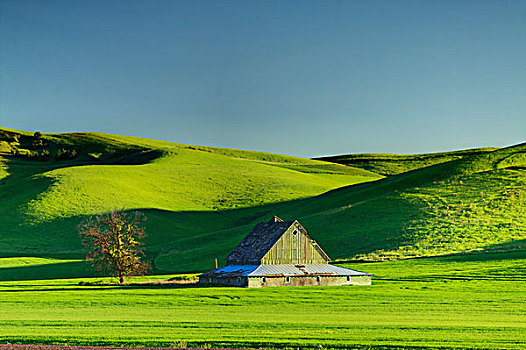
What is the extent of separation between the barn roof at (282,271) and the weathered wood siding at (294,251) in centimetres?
75

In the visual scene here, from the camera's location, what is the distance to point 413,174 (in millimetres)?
116188

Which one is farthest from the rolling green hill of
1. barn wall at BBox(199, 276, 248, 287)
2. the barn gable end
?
barn wall at BBox(199, 276, 248, 287)

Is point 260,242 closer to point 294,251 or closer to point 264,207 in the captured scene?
point 294,251

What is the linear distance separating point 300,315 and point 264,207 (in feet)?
335

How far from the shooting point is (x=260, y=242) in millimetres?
58250

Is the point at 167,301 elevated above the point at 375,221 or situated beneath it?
situated beneath

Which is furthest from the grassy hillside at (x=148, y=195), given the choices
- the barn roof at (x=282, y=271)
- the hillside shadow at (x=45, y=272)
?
the barn roof at (x=282, y=271)

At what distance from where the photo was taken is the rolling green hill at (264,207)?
77688 mm

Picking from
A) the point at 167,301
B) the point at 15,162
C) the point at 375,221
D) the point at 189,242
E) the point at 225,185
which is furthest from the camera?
the point at 15,162

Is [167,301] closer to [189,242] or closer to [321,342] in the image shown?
[321,342]

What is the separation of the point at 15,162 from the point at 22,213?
7419 cm

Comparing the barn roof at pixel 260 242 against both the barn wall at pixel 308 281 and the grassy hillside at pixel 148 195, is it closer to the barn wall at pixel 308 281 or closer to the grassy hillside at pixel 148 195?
the barn wall at pixel 308 281

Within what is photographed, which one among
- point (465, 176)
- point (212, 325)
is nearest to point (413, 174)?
point (465, 176)

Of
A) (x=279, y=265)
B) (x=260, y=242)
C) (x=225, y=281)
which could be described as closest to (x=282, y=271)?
(x=279, y=265)
